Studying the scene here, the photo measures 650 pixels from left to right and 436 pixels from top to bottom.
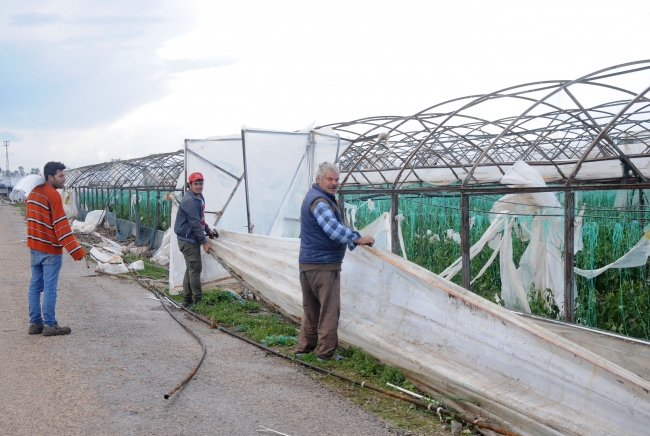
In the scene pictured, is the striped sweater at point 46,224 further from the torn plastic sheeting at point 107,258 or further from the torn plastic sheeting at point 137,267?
the torn plastic sheeting at point 137,267

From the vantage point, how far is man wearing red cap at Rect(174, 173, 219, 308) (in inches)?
293

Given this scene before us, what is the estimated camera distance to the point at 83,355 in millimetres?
5453

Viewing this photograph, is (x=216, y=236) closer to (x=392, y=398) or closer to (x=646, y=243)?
(x=392, y=398)

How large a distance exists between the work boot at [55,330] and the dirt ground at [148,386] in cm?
8

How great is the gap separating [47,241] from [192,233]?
6.35 ft

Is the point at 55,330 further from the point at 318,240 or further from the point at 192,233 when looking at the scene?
the point at 318,240

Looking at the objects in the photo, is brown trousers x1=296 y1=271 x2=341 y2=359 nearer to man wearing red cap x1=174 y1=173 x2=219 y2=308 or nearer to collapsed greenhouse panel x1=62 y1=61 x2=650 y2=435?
collapsed greenhouse panel x1=62 y1=61 x2=650 y2=435

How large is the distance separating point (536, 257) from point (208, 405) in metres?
4.50

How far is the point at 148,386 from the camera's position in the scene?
15.2 ft

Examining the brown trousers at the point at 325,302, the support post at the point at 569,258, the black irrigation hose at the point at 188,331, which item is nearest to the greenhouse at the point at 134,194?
A: the black irrigation hose at the point at 188,331

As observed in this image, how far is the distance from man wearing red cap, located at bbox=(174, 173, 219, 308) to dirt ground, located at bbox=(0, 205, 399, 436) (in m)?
0.73

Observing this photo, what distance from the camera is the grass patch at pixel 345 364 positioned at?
4.05m

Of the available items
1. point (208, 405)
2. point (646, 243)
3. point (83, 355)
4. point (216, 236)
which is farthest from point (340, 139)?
point (208, 405)

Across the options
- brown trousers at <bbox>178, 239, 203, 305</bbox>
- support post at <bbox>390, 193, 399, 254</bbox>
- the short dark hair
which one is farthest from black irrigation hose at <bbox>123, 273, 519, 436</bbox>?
support post at <bbox>390, 193, 399, 254</bbox>
